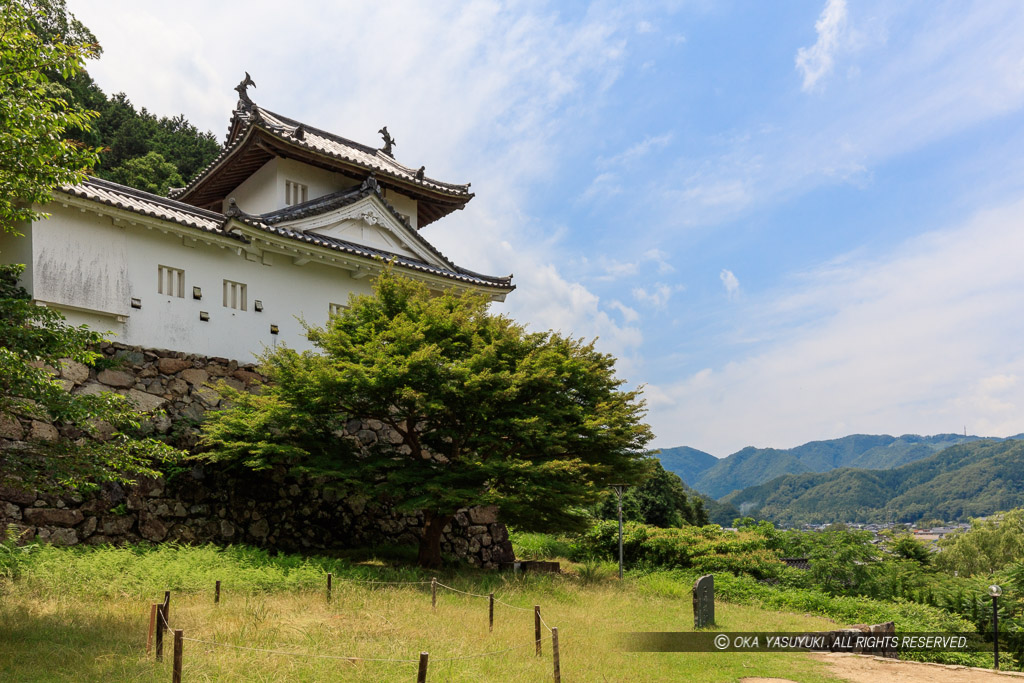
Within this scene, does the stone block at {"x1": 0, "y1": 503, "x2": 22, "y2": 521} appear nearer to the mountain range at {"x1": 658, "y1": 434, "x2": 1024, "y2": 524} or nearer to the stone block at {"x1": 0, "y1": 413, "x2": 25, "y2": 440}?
the stone block at {"x1": 0, "y1": 413, "x2": 25, "y2": 440}

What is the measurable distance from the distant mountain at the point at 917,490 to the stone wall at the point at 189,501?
302ft

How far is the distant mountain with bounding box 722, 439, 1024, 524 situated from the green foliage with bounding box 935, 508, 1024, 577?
67.2m

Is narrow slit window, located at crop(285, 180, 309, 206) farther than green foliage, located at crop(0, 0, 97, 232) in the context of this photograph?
Yes

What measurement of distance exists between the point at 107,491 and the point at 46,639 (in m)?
6.47

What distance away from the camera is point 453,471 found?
49.1 ft

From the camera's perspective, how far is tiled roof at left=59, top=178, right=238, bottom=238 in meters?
15.1

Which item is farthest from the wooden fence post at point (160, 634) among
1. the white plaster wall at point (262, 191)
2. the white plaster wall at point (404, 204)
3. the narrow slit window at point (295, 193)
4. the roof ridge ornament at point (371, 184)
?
the white plaster wall at point (404, 204)

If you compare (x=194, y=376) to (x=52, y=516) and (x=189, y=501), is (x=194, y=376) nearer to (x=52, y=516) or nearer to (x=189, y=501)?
(x=189, y=501)

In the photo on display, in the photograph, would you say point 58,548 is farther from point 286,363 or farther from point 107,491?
point 286,363

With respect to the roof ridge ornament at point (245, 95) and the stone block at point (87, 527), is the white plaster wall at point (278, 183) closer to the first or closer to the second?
the roof ridge ornament at point (245, 95)

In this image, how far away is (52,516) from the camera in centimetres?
1378

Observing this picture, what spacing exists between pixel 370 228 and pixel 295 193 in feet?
8.41

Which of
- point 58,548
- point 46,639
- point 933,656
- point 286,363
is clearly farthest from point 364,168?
point 933,656

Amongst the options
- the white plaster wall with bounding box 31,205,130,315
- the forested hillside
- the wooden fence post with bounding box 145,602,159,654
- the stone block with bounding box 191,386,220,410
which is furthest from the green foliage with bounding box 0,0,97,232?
the forested hillside
